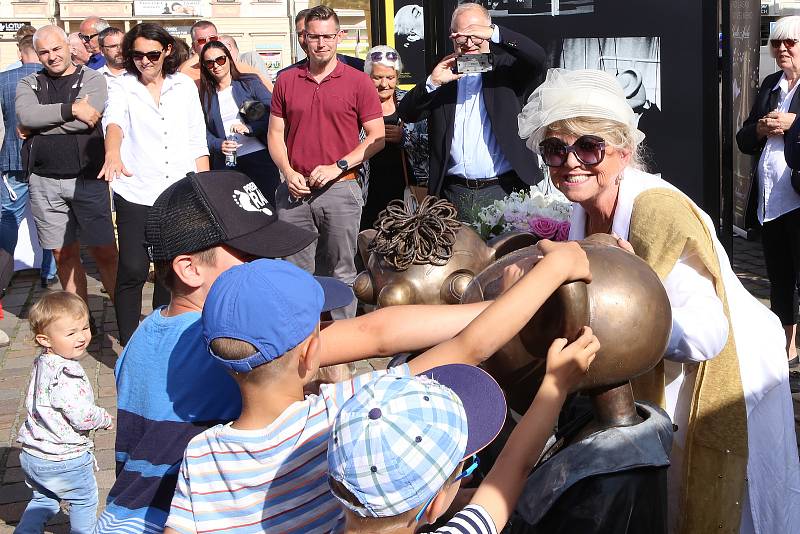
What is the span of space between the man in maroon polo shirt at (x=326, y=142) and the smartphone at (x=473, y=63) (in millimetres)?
1003

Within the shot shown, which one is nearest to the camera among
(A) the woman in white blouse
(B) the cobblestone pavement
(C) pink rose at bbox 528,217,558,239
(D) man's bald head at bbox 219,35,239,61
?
(C) pink rose at bbox 528,217,558,239

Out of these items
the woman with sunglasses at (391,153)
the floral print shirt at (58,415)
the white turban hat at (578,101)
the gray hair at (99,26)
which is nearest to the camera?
the white turban hat at (578,101)

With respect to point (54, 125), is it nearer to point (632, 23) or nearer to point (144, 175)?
point (144, 175)

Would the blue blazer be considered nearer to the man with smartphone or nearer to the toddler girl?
the man with smartphone

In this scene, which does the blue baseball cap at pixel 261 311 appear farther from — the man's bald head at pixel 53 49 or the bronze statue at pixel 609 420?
the man's bald head at pixel 53 49

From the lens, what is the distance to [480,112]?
17.7 ft

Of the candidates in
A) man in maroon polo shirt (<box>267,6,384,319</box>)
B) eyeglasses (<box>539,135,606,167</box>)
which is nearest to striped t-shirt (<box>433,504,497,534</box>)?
eyeglasses (<box>539,135,606,167</box>)

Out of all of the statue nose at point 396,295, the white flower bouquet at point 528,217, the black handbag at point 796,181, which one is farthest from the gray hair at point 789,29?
the statue nose at point 396,295

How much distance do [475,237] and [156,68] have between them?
12.5 feet

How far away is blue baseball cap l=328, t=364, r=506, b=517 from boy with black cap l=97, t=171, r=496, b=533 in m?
0.49

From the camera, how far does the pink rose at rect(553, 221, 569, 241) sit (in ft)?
10.0

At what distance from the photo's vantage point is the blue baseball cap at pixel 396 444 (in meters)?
1.48

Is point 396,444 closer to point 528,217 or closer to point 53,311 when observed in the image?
point 528,217

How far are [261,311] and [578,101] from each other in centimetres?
114
